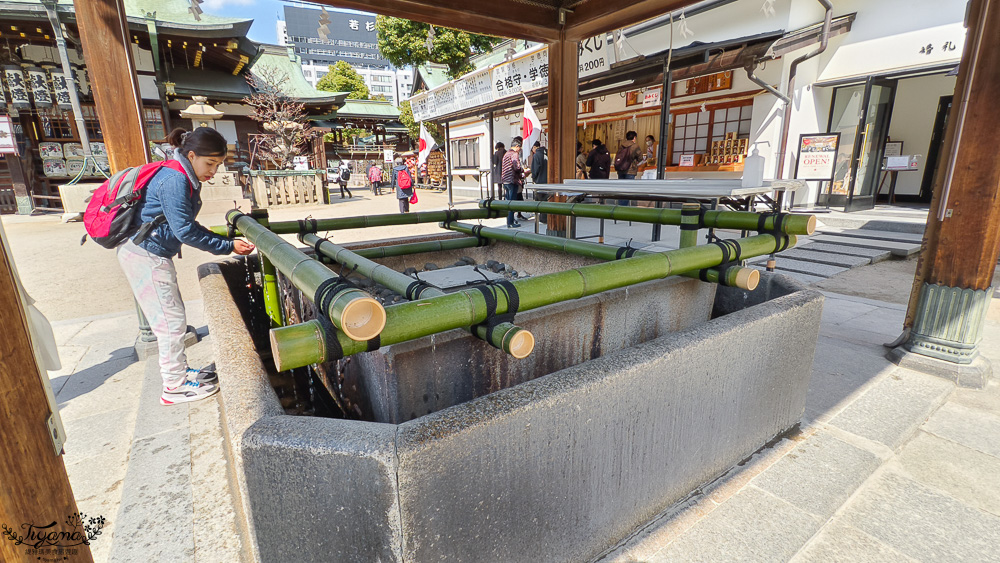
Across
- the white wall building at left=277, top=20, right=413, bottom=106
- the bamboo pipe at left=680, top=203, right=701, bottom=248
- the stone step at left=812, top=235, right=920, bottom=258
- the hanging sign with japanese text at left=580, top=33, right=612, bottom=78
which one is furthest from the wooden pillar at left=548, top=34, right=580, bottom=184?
the white wall building at left=277, top=20, right=413, bottom=106

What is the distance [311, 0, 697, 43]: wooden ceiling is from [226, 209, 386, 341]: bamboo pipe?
255cm

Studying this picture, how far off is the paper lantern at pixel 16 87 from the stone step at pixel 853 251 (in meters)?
20.0

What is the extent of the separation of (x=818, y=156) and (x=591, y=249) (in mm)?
9397

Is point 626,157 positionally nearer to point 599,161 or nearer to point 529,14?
point 599,161

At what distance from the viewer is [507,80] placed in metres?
9.64

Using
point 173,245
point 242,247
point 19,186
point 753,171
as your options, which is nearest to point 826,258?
point 753,171

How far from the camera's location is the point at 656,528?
174 cm

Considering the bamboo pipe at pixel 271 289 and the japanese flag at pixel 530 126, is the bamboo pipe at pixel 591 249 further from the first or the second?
the japanese flag at pixel 530 126

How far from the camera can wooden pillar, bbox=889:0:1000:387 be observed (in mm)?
2549

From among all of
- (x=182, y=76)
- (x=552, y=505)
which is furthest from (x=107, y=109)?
(x=182, y=76)

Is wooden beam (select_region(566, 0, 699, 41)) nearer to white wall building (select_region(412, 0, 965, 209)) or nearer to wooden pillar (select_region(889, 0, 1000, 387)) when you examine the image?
wooden pillar (select_region(889, 0, 1000, 387))

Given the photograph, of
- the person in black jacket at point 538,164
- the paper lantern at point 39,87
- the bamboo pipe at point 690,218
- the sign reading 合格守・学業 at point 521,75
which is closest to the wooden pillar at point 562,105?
the bamboo pipe at point 690,218

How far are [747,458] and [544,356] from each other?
3.83 ft

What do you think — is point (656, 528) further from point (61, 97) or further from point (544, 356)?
point (61, 97)
